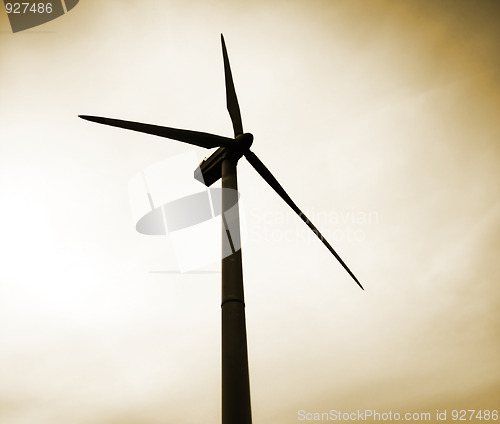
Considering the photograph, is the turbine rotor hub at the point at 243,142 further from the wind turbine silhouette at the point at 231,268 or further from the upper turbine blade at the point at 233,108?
the upper turbine blade at the point at 233,108

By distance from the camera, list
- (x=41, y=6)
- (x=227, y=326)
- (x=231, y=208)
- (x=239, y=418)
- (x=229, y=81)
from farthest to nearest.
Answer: (x=229, y=81), (x=41, y=6), (x=231, y=208), (x=227, y=326), (x=239, y=418)

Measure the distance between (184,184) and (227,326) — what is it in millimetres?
4598

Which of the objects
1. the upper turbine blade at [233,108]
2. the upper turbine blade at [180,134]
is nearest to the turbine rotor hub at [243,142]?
the upper turbine blade at [180,134]

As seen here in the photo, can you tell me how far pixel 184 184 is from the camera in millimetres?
11242

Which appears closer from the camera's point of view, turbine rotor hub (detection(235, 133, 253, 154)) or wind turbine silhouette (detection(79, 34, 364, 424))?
wind turbine silhouette (detection(79, 34, 364, 424))

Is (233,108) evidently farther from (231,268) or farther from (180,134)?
(231,268)

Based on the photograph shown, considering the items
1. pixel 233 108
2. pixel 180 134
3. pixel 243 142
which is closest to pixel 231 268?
pixel 243 142

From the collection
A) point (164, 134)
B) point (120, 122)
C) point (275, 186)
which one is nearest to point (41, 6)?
point (120, 122)

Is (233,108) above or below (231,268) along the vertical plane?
above

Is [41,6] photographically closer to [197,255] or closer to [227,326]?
[197,255]

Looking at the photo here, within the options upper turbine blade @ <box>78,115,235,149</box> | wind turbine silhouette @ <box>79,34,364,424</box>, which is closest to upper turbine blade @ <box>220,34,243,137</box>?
wind turbine silhouette @ <box>79,34,364,424</box>

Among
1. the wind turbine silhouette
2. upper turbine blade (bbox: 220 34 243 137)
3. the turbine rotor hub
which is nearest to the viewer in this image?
the wind turbine silhouette

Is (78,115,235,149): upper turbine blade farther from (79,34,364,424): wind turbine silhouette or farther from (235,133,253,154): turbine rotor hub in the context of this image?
(235,133,253,154): turbine rotor hub

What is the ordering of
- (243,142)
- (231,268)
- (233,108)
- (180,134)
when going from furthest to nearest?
(233,108) < (180,134) < (243,142) < (231,268)
